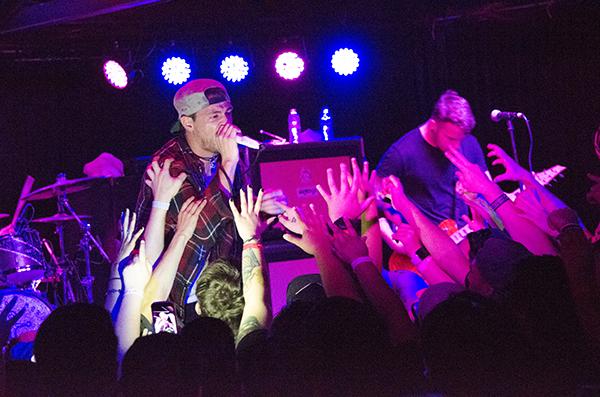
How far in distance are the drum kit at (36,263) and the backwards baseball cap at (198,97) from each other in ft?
5.18

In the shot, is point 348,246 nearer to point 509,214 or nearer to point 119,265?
point 509,214

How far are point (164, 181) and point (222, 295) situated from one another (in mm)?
1791

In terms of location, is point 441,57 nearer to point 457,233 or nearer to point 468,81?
point 468,81

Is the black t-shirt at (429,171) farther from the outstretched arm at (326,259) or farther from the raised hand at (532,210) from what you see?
the outstretched arm at (326,259)

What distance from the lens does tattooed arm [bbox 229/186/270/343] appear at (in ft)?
8.08

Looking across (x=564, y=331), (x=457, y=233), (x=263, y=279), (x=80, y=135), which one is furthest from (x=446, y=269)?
(x=80, y=135)

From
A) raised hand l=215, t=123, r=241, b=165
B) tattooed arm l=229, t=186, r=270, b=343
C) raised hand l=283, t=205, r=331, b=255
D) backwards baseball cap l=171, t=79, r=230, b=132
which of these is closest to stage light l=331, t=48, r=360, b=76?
backwards baseball cap l=171, t=79, r=230, b=132

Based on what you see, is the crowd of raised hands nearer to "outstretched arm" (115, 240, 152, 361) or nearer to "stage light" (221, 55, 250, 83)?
"outstretched arm" (115, 240, 152, 361)

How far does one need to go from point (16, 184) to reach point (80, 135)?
2.74ft

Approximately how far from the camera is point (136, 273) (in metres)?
2.97

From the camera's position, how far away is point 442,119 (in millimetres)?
5844

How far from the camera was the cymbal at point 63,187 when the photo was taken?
5738 mm

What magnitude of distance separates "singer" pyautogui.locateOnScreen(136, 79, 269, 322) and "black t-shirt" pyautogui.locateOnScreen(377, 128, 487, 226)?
1.97 m

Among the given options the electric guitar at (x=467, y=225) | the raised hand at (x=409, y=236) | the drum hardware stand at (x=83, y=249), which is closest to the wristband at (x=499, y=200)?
the raised hand at (x=409, y=236)
